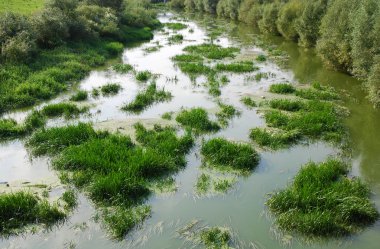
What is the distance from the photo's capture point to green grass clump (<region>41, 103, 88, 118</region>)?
17.2 metres

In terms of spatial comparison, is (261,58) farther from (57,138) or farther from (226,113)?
(57,138)

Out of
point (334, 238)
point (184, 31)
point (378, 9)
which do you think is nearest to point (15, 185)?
point (334, 238)

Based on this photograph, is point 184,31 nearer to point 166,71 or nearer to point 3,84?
point 166,71

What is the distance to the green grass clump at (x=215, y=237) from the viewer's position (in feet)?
29.7

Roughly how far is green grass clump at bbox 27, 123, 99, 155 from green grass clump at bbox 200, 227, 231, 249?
22.0ft

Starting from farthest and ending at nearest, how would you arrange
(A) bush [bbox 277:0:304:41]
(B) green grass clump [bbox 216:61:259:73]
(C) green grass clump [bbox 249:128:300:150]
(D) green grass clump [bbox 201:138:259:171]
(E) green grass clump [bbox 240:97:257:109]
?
(A) bush [bbox 277:0:304:41] → (B) green grass clump [bbox 216:61:259:73] → (E) green grass clump [bbox 240:97:257:109] → (C) green grass clump [bbox 249:128:300:150] → (D) green grass clump [bbox 201:138:259:171]

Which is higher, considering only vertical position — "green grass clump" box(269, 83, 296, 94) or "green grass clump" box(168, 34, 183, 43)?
"green grass clump" box(269, 83, 296, 94)

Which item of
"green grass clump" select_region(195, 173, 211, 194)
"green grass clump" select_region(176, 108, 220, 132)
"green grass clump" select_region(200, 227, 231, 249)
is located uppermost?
"green grass clump" select_region(176, 108, 220, 132)

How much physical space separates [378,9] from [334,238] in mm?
15393

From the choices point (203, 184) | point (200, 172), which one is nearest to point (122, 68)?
point (200, 172)

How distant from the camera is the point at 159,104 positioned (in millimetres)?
19203

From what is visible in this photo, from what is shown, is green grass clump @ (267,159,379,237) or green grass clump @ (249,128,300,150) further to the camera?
green grass clump @ (249,128,300,150)

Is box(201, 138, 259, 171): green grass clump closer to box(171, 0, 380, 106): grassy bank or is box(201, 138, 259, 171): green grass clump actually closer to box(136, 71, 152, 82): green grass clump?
box(171, 0, 380, 106): grassy bank

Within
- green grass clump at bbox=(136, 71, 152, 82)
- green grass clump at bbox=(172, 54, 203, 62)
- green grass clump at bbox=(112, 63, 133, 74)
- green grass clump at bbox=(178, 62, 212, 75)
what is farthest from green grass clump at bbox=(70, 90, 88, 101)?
green grass clump at bbox=(172, 54, 203, 62)
